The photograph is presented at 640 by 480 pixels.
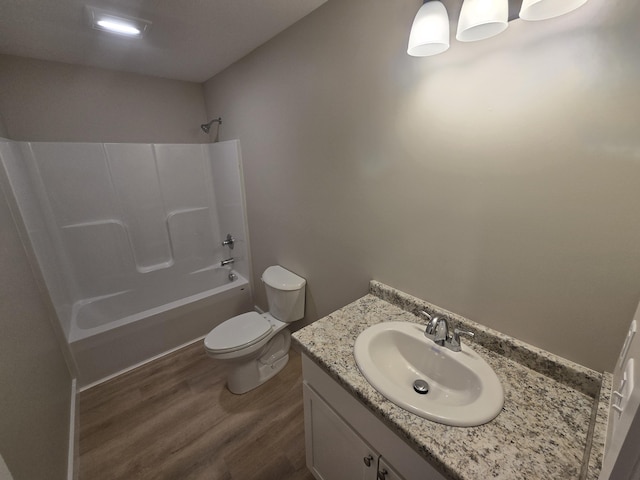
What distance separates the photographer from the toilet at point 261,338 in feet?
5.59

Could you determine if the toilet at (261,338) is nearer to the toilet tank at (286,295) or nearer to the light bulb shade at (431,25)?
the toilet tank at (286,295)

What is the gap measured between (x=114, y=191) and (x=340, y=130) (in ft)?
7.18

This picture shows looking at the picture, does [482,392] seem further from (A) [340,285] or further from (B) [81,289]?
(B) [81,289]

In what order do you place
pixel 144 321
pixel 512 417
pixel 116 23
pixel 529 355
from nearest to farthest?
pixel 512 417
pixel 529 355
pixel 116 23
pixel 144 321

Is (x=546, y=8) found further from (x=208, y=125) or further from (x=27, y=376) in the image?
(x=208, y=125)

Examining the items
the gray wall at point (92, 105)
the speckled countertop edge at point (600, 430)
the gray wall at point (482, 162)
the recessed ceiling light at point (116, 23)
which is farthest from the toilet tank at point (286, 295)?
the gray wall at point (92, 105)

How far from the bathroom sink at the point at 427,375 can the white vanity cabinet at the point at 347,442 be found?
110mm

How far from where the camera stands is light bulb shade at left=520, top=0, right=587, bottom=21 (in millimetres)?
626

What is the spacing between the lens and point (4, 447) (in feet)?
2.61

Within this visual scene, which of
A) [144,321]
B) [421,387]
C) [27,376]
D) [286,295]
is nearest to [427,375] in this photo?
[421,387]

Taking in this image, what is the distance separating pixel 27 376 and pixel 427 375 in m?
1.68

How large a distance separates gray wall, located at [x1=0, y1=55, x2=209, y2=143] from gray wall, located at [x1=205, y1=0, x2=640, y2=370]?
1317 mm

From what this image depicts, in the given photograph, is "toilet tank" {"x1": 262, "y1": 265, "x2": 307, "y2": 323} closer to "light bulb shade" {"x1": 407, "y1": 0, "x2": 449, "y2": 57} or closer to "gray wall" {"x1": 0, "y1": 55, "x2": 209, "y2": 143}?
"light bulb shade" {"x1": 407, "y1": 0, "x2": 449, "y2": 57}

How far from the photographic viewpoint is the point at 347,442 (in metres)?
0.96
